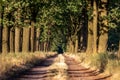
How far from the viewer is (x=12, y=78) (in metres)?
18.7

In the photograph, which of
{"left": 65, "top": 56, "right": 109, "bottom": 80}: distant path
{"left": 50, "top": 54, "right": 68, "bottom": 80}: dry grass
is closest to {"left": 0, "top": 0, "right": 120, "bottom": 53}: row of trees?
{"left": 50, "top": 54, "right": 68, "bottom": 80}: dry grass

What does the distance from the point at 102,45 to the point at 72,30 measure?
34.4m

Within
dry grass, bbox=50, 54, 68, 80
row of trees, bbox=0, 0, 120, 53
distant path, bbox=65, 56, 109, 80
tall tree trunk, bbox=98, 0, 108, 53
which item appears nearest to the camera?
dry grass, bbox=50, 54, 68, 80

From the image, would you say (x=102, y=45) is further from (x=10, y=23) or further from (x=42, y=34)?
(x=42, y=34)

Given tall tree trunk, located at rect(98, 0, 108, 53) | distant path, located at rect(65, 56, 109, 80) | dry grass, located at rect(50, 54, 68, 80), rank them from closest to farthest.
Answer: dry grass, located at rect(50, 54, 68, 80)
distant path, located at rect(65, 56, 109, 80)
tall tree trunk, located at rect(98, 0, 108, 53)

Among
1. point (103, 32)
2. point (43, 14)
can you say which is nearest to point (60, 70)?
point (103, 32)

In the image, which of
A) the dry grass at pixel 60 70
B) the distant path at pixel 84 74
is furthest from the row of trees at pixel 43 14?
the distant path at pixel 84 74

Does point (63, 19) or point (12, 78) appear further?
point (63, 19)

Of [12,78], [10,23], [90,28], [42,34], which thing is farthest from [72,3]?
[42,34]

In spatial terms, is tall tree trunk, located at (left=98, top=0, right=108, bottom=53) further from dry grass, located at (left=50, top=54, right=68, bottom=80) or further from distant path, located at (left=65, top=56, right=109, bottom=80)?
distant path, located at (left=65, top=56, right=109, bottom=80)

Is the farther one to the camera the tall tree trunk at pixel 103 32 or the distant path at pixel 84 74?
the tall tree trunk at pixel 103 32

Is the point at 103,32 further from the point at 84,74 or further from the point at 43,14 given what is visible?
the point at 43,14

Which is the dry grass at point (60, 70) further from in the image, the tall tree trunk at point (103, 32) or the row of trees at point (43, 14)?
the row of trees at point (43, 14)

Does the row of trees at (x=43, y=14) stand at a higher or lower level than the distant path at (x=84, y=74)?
higher
